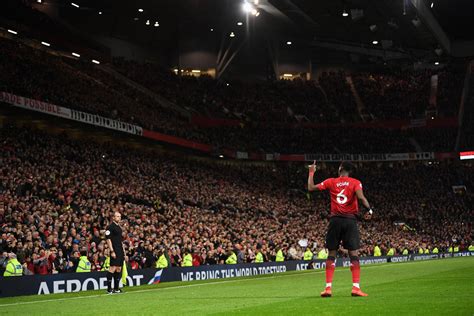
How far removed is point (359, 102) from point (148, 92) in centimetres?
2595

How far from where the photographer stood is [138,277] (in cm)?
2278

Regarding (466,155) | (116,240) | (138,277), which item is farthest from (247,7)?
(116,240)

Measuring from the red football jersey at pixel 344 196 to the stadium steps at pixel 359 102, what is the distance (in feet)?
197

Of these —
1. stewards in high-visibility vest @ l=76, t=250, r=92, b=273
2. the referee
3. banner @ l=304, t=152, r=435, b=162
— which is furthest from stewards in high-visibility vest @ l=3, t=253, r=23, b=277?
banner @ l=304, t=152, r=435, b=162

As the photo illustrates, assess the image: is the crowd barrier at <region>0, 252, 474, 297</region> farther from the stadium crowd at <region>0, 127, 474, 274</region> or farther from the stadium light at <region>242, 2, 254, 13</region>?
the stadium light at <region>242, 2, 254, 13</region>

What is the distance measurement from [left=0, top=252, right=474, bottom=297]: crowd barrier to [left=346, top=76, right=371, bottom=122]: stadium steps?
35.9 meters

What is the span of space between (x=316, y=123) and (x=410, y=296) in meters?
57.9

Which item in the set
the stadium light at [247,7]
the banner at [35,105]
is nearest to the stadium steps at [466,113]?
the stadium light at [247,7]

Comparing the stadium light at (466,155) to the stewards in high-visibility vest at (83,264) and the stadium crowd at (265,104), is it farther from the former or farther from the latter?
the stewards in high-visibility vest at (83,264)

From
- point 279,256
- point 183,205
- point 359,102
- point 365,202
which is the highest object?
point 359,102

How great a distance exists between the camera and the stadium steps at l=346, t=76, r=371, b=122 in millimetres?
70688

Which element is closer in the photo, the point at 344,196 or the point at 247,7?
the point at 344,196

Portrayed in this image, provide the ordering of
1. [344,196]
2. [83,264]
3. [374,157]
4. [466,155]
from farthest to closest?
[374,157]
[466,155]
[83,264]
[344,196]

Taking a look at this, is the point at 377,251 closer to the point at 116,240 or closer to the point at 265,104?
the point at 265,104
